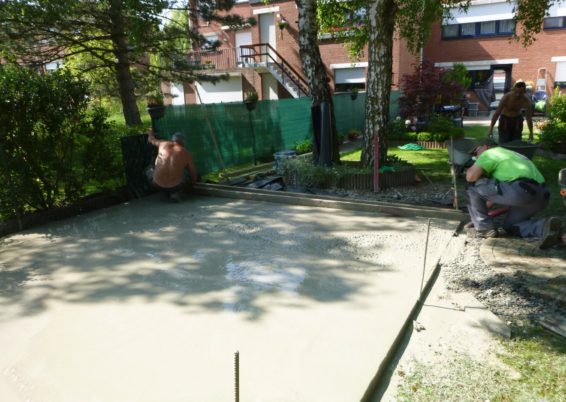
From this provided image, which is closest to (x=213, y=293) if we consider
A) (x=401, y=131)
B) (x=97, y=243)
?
(x=97, y=243)

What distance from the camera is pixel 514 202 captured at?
4.67 metres

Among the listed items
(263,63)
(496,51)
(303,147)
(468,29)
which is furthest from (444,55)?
(303,147)

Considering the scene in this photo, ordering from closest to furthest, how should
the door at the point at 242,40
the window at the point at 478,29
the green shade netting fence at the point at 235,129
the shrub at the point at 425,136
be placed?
the green shade netting fence at the point at 235,129 → the shrub at the point at 425,136 → the window at the point at 478,29 → the door at the point at 242,40

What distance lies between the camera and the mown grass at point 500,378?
258cm

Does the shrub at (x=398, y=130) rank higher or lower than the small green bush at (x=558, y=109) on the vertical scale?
lower

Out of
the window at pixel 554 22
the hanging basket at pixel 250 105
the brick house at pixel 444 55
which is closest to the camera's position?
the hanging basket at pixel 250 105

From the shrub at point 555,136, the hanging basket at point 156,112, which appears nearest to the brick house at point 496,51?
the shrub at point 555,136

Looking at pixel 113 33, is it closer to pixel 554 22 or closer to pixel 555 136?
pixel 555 136

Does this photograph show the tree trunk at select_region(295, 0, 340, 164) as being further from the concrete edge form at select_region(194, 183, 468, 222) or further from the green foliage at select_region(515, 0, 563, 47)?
the green foliage at select_region(515, 0, 563, 47)

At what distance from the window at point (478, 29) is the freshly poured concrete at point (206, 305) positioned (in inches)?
864

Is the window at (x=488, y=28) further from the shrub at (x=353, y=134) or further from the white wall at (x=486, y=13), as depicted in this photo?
the shrub at (x=353, y=134)

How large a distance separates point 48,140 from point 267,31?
20711mm

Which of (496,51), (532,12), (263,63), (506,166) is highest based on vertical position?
(496,51)

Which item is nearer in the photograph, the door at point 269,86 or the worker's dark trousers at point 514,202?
the worker's dark trousers at point 514,202
